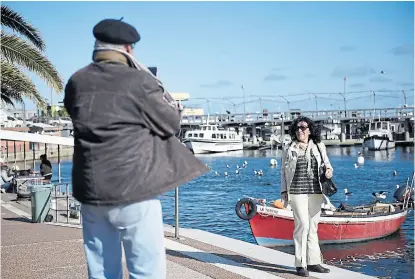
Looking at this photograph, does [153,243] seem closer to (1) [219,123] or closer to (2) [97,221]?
(2) [97,221]

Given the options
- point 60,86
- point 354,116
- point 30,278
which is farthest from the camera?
point 354,116

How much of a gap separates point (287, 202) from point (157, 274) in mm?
3896

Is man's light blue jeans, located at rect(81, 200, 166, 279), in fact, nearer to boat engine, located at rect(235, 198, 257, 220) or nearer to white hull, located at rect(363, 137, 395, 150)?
boat engine, located at rect(235, 198, 257, 220)

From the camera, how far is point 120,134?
3180 millimetres

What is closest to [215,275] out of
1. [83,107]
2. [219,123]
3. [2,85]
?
[83,107]

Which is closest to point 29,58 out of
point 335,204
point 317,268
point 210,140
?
point 317,268

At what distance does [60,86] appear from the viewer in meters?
16.6

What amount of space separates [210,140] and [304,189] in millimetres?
81429

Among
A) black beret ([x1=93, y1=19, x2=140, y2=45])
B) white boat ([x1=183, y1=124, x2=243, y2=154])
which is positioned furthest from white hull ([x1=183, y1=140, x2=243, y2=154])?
black beret ([x1=93, y1=19, x2=140, y2=45])

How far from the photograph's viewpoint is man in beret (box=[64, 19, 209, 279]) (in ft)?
10.4

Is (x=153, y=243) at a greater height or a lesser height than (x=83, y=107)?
lesser

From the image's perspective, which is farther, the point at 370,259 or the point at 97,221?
the point at 370,259

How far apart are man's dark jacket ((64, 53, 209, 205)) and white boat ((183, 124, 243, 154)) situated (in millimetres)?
81436

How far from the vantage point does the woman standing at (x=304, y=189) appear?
22.6 ft
